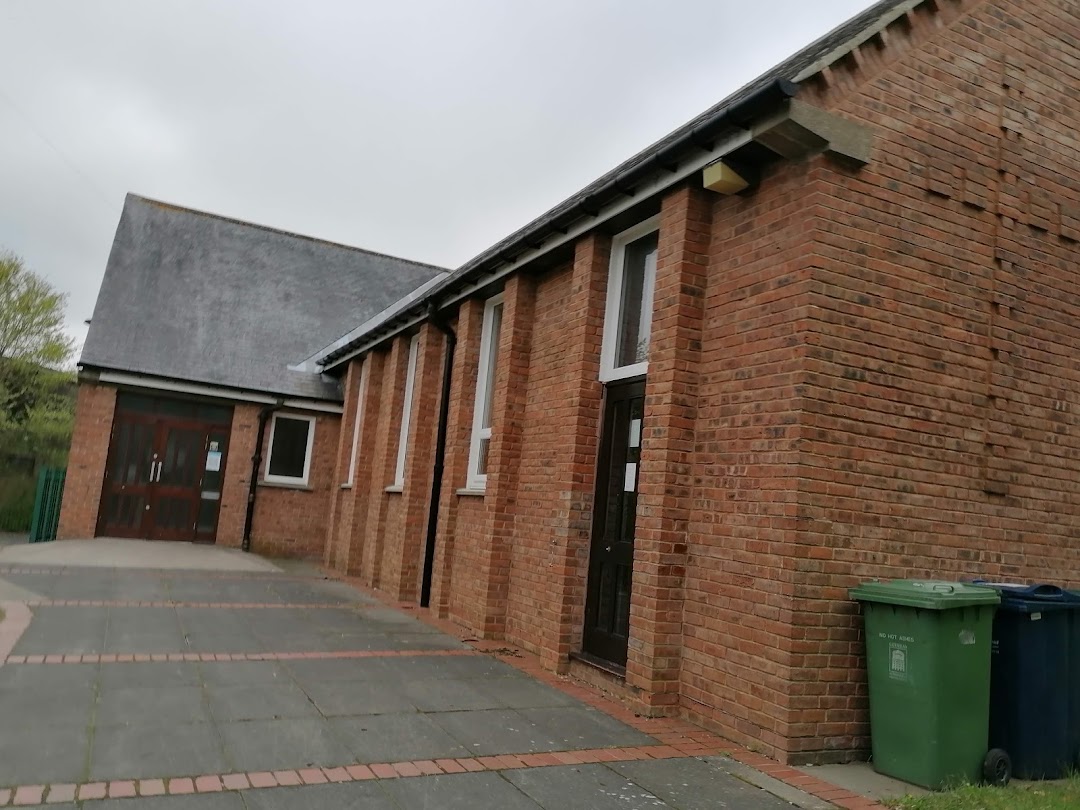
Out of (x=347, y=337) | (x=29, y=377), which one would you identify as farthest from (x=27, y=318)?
(x=347, y=337)

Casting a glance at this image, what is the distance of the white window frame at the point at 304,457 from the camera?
17.0m

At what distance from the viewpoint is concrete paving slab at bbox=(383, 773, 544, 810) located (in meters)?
3.90

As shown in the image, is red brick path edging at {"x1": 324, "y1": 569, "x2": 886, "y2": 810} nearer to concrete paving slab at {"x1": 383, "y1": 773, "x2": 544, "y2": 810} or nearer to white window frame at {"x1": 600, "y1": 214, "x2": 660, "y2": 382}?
concrete paving slab at {"x1": 383, "y1": 773, "x2": 544, "y2": 810}

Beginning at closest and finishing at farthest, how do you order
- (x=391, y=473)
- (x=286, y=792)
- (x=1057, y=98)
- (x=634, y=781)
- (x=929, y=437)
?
1. (x=286, y=792)
2. (x=634, y=781)
3. (x=929, y=437)
4. (x=1057, y=98)
5. (x=391, y=473)

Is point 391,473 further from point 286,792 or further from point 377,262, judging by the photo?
point 377,262

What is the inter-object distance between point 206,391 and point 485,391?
28.8 feet

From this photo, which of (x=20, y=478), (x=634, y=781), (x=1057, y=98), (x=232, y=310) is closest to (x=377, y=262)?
(x=232, y=310)

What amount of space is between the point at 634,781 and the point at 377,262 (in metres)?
20.2

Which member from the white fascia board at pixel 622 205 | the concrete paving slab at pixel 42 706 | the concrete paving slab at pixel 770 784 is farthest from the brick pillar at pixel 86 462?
the concrete paving slab at pixel 770 784

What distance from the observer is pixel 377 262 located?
2289 cm

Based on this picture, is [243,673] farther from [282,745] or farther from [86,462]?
[86,462]

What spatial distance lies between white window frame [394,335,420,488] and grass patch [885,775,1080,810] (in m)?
9.06

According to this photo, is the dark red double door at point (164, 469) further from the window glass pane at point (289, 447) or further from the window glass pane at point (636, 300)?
the window glass pane at point (636, 300)

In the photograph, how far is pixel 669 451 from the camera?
5840mm
